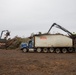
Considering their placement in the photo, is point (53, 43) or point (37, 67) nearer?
point (37, 67)

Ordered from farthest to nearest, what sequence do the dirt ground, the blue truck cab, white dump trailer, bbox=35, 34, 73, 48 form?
1. the blue truck cab
2. white dump trailer, bbox=35, 34, 73, 48
3. the dirt ground

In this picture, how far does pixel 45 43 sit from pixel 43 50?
4.31ft

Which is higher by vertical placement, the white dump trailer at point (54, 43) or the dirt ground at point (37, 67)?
the white dump trailer at point (54, 43)

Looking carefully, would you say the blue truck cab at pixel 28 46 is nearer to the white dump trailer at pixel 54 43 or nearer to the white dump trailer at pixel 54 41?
the white dump trailer at pixel 54 43

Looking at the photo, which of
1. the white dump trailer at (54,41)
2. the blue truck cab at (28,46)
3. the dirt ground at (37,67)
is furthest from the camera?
the blue truck cab at (28,46)

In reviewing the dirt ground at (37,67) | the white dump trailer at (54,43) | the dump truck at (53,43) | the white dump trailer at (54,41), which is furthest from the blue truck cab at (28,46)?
the dirt ground at (37,67)

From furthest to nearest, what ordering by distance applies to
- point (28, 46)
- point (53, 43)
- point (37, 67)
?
point (28, 46) → point (53, 43) → point (37, 67)

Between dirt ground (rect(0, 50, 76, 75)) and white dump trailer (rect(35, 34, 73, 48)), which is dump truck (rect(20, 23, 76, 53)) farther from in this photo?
dirt ground (rect(0, 50, 76, 75))

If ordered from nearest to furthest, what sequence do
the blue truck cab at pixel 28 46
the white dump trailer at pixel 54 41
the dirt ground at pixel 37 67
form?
the dirt ground at pixel 37 67
the white dump trailer at pixel 54 41
the blue truck cab at pixel 28 46

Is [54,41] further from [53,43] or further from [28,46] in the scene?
[28,46]

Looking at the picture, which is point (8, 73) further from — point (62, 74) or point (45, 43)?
point (45, 43)


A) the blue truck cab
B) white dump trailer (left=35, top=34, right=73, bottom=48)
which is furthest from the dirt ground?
the blue truck cab

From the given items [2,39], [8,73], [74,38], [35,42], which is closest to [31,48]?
[35,42]

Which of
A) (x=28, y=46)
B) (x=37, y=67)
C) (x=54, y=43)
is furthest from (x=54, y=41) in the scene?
(x=37, y=67)
